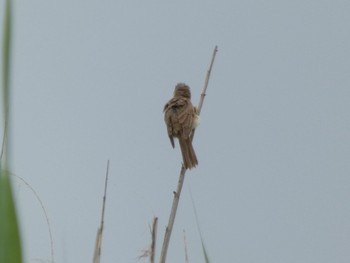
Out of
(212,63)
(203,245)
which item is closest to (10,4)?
(203,245)

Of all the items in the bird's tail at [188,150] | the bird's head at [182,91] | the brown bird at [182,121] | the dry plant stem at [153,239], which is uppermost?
the bird's head at [182,91]

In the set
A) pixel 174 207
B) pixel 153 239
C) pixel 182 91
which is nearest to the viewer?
pixel 153 239

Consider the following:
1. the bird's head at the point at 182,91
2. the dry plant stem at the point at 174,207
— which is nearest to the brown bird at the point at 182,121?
the bird's head at the point at 182,91

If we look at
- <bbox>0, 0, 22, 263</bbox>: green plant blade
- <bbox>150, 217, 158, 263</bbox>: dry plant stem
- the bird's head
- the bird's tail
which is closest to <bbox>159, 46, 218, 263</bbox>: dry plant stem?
<bbox>150, 217, 158, 263</bbox>: dry plant stem

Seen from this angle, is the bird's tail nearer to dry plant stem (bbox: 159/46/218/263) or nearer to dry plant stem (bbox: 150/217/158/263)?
dry plant stem (bbox: 159/46/218/263)

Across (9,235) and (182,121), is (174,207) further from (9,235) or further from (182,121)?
(182,121)

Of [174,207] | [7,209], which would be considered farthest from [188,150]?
[7,209]

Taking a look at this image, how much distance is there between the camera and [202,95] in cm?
317

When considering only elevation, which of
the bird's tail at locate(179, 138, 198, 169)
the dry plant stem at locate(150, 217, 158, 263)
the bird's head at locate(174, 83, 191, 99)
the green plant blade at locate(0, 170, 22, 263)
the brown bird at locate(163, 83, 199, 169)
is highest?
the bird's head at locate(174, 83, 191, 99)

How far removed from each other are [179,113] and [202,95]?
2325mm

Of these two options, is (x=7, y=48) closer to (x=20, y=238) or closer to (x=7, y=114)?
(x=7, y=114)

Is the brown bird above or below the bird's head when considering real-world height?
below

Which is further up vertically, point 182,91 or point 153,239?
point 182,91

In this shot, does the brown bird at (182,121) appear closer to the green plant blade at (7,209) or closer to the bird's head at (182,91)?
the bird's head at (182,91)
